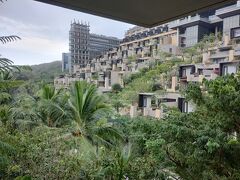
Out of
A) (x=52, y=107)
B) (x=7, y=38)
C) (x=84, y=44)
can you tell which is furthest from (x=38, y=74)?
(x=84, y=44)

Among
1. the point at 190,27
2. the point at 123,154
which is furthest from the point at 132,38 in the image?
the point at 123,154

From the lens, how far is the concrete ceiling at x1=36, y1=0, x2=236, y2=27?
1.16 m

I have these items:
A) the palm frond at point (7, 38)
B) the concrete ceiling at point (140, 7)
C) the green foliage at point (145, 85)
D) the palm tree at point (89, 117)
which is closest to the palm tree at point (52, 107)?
the palm tree at point (89, 117)

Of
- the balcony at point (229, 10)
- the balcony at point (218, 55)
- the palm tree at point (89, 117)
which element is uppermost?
the balcony at point (229, 10)

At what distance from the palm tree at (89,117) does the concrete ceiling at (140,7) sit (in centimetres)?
545

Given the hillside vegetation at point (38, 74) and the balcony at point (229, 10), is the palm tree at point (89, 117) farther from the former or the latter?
the balcony at point (229, 10)

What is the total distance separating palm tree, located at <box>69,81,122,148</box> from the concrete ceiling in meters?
5.45

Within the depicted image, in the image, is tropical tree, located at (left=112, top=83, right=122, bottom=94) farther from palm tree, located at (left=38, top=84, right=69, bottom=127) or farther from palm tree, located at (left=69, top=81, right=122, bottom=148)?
palm tree, located at (left=69, top=81, right=122, bottom=148)

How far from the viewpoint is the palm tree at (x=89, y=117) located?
668cm

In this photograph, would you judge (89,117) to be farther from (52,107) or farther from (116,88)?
(116,88)

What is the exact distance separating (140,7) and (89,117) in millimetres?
5935

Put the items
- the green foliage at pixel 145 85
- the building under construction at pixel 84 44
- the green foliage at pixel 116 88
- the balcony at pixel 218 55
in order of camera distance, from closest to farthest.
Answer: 1. the balcony at pixel 218 55
2. the green foliage at pixel 145 85
3. the green foliage at pixel 116 88
4. the building under construction at pixel 84 44

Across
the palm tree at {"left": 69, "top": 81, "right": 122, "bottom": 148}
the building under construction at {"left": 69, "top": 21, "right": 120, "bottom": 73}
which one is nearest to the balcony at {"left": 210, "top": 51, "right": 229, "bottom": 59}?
the palm tree at {"left": 69, "top": 81, "right": 122, "bottom": 148}

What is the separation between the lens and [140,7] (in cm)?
122
